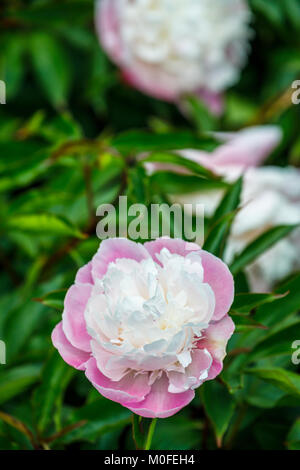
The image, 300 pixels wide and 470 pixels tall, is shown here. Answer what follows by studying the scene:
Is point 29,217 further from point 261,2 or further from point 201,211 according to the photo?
point 261,2

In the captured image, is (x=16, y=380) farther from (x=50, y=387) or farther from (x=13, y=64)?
(x=13, y=64)

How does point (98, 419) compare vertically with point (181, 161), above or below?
below

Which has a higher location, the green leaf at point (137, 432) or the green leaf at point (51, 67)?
the green leaf at point (51, 67)

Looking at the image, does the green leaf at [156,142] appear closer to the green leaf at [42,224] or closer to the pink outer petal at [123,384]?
the green leaf at [42,224]

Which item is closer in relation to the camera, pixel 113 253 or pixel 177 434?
pixel 113 253

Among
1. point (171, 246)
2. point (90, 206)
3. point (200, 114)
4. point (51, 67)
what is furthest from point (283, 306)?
point (51, 67)

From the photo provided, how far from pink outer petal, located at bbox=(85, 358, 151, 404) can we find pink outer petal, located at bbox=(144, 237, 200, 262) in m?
0.08

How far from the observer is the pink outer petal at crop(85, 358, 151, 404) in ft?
1.20

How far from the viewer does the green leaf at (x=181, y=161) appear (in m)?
0.56

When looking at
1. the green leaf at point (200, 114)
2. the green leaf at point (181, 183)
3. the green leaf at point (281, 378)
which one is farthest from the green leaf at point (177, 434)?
the green leaf at point (200, 114)

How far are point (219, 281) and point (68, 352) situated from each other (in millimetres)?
107

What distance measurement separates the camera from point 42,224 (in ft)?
1.90

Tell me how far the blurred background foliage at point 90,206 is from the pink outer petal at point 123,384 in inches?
2.5
